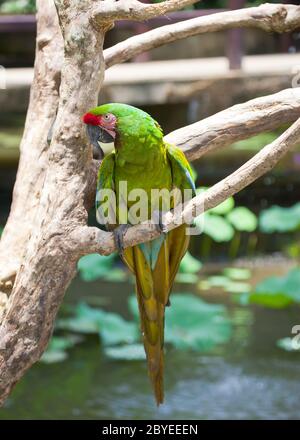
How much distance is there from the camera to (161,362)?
1.64m

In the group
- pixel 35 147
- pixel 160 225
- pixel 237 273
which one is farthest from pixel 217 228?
pixel 160 225

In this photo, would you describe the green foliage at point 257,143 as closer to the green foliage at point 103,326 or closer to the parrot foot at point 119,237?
the green foliage at point 103,326

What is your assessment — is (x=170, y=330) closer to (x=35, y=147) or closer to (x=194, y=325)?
(x=194, y=325)

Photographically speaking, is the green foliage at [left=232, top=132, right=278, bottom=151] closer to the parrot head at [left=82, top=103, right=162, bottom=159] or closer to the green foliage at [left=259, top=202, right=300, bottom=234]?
the green foliage at [left=259, top=202, right=300, bottom=234]

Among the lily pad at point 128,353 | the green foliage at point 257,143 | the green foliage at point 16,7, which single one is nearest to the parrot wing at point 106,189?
the lily pad at point 128,353

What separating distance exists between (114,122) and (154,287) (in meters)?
0.38

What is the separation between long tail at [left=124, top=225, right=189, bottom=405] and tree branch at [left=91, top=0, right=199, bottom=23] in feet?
1.43

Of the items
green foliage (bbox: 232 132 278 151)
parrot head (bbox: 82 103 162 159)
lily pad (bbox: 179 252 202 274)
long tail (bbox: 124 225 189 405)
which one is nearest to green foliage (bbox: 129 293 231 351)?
lily pad (bbox: 179 252 202 274)

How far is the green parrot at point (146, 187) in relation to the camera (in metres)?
1.45

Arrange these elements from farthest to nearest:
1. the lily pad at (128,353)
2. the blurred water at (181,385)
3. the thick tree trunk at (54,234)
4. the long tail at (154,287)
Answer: the lily pad at (128,353), the blurred water at (181,385), the long tail at (154,287), the thick tree trunk at (54,234)

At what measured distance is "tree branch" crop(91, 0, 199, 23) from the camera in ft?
4.53
